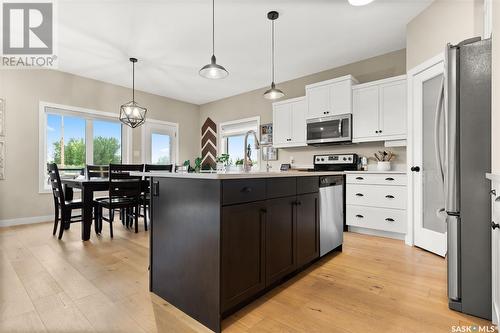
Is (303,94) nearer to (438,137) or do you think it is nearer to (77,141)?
(438,137)

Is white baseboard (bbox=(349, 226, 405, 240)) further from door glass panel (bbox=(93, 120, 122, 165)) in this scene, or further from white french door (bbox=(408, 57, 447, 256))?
door glass panel (bbox=(93, 120, 122, 165))

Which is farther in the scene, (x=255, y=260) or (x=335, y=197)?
(x=335, y=197)

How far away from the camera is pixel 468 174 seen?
60.9 inches

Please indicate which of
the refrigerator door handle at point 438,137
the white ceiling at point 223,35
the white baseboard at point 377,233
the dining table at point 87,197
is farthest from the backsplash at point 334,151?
the dining table at point 87,197

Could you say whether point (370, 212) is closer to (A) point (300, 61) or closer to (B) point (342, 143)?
(B) point (342, 143)

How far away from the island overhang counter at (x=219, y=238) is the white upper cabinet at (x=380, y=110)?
2218mm

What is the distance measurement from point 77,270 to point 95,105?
12.4 feet

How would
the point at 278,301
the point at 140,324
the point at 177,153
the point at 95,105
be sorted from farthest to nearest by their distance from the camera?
1. the point at 177,153
2. the point at 95,105
3. the point at 278,301
4. the point at 140,324

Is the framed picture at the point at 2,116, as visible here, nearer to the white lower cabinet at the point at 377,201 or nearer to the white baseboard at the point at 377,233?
the white lower cabinet at the point at 377,201

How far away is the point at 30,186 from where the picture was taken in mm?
4191

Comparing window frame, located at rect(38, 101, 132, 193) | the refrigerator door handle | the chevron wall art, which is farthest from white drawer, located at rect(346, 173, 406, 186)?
window frame, located at rect(38, 101, 132, 193)

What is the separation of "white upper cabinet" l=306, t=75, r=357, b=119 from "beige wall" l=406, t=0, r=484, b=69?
86 centimetres

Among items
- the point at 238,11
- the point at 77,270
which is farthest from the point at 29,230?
the point at 238,11

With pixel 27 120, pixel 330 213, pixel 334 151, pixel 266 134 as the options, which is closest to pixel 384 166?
pixel 334 151
